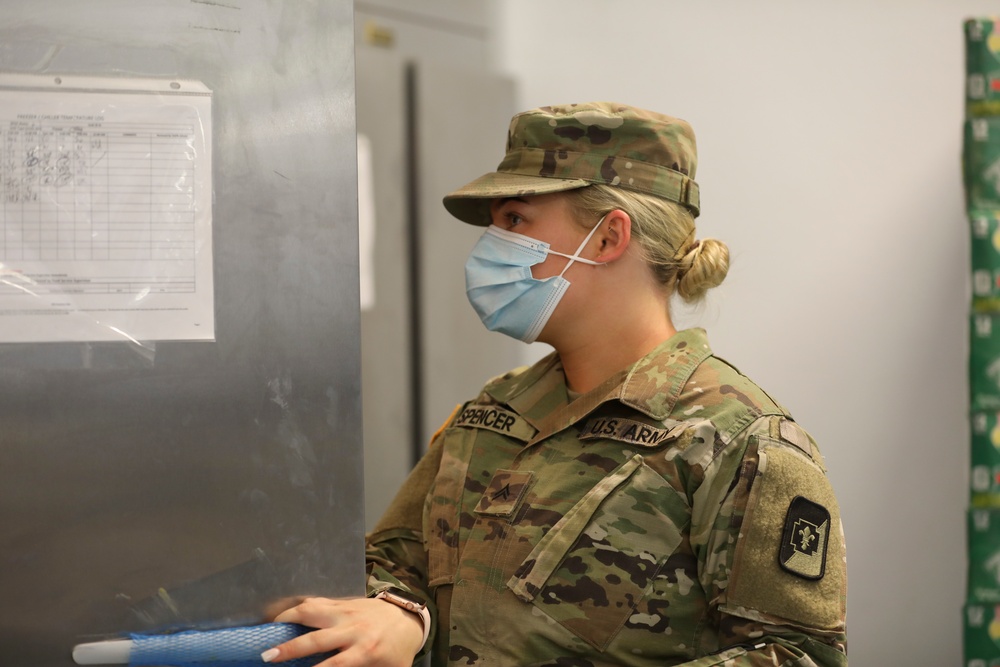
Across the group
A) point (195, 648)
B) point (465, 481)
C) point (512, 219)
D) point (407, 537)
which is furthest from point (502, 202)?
point (195, 648)

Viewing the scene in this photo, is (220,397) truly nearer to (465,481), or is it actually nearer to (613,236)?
(465,481)

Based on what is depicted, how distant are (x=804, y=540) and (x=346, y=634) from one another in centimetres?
55

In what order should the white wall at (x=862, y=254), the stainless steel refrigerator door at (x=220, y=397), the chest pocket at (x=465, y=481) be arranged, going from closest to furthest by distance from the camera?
the stainless steel refrigerator door at (x=220, y=397), the chest pocket at (x=465, y=481), the white wall at (x=862, y=254)

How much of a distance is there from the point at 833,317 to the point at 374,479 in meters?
1.42

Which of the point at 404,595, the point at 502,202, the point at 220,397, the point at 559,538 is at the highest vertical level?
the point at 502,202

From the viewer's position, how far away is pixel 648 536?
1234 millimetres

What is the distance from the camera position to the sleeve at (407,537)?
1437 millimetres

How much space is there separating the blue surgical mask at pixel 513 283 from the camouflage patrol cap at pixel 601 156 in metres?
0.07

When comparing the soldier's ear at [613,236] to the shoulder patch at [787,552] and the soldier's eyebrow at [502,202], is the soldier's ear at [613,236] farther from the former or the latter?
the shoulder patch at [787,552]

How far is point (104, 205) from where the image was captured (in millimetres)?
987

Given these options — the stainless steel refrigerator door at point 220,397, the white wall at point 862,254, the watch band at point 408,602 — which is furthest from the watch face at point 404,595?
the white wall at point 862,254

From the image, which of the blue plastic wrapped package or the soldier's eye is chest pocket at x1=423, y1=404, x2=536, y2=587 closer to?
the soldier's eye

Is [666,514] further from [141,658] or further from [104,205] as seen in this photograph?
[104,205]

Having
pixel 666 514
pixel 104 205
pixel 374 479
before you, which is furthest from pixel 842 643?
pixel 374 479
